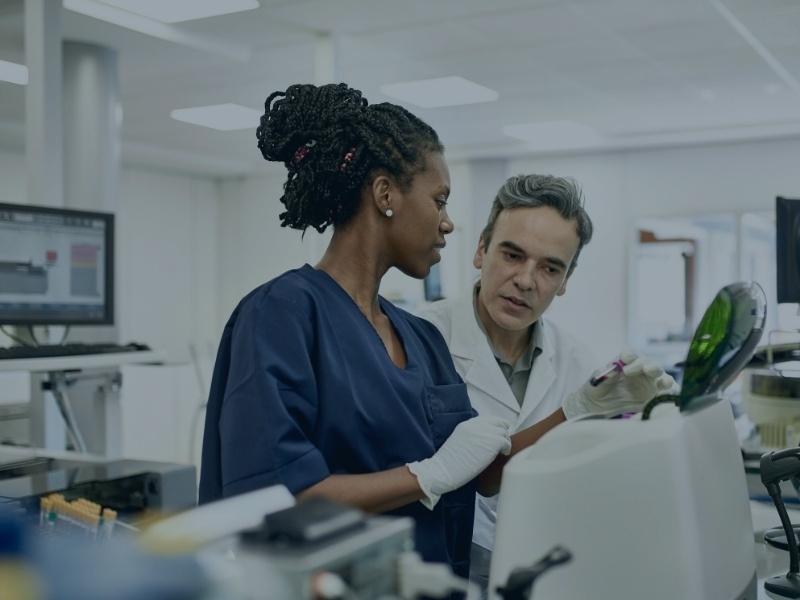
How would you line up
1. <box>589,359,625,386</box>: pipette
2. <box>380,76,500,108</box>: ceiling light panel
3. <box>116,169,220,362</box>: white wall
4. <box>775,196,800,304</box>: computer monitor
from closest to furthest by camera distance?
<box>589,359,625,386</box>: pipette
<box>775,196,800,304</box>: computer monitor
<box>380,76,500,108</box>: ceiling light panel
<box>116,169,220,362</box>: white wall

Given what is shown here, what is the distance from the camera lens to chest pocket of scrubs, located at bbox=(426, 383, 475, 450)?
1232mm

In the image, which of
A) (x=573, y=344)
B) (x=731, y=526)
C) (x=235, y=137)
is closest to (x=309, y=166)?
(x=731, y=526)

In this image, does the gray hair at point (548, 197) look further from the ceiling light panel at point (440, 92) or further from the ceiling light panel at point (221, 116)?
the ceiling light panel at point (221, 116)

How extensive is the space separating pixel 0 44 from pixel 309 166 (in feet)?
12.3

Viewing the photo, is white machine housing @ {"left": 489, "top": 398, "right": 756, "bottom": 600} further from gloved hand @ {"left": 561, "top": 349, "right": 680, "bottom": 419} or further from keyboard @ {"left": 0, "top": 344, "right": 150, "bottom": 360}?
keyboard @ {"left": 0, "top": 344, "right": 150, "bottom": 360}

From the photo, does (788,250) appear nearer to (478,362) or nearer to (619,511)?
(478,362)

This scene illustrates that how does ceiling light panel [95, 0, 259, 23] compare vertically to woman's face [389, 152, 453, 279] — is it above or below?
above

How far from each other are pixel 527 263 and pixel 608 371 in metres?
0.45

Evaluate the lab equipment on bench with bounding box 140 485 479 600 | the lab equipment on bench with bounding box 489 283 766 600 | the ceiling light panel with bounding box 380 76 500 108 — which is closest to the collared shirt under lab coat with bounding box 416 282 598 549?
the lab equipment on bench with bounding box 489 283 766 600

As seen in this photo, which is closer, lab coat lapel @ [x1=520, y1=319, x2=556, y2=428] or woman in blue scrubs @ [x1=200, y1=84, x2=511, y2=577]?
woman in blue scrubs @ [x1=200, y1=84, x2=511, y2=577]

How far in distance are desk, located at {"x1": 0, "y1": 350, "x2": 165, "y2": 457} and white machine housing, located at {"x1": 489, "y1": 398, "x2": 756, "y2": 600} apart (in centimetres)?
171

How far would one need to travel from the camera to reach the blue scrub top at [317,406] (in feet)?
3.29

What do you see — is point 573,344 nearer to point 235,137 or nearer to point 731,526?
point 731,526

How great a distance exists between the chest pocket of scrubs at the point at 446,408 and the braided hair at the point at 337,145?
0.95 feet
